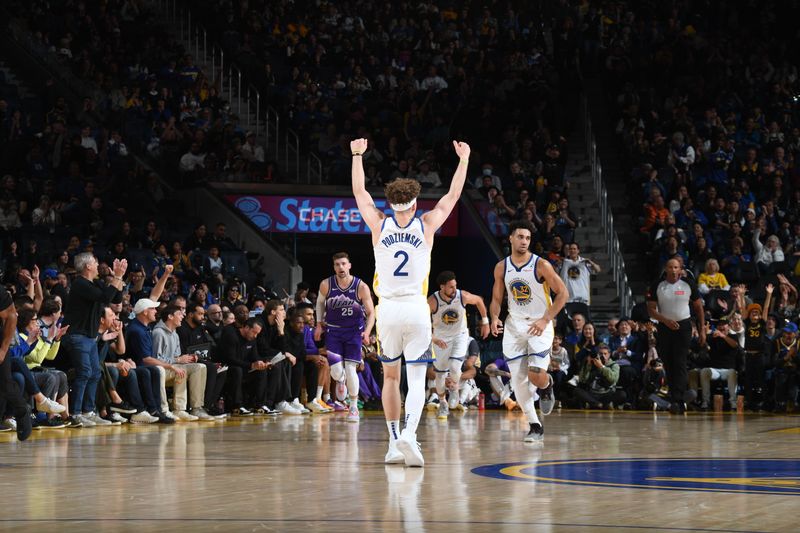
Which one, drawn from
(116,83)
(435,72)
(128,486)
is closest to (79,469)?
(128,486)

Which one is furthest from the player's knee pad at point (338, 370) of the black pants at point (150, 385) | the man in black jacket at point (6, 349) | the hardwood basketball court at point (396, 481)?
the man in black jacket at point (6, 349)

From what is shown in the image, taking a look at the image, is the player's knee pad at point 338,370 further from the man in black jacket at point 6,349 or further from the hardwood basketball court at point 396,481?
the man in black jacket at point 6,349

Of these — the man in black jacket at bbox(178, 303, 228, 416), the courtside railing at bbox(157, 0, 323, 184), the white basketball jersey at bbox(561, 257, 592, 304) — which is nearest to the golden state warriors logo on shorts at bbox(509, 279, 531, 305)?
the man in black jacket at bbox(178, 303, 228, 416)

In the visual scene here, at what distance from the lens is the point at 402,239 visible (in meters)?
8.82

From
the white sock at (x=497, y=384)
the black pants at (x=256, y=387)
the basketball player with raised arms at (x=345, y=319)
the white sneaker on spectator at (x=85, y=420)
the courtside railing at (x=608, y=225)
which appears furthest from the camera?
the courtside railing at (x=608, y=225)

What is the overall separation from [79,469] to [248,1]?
2288 centimetres

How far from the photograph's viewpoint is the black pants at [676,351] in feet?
52.6

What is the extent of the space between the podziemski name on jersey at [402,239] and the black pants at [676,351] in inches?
316

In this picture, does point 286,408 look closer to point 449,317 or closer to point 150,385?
point 449,317

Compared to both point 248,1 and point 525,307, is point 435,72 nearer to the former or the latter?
point 248,1

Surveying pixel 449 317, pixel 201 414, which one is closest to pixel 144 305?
pixel 201 414

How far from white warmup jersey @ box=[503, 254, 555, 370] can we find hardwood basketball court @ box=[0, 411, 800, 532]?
839 millimetres

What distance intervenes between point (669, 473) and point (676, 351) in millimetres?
8456

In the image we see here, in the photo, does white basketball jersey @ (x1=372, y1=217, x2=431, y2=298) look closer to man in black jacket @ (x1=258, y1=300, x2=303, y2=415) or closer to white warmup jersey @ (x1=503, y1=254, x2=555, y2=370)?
white warmup jersey @ (x1=503, y1=254, x2=555, y2=370)
